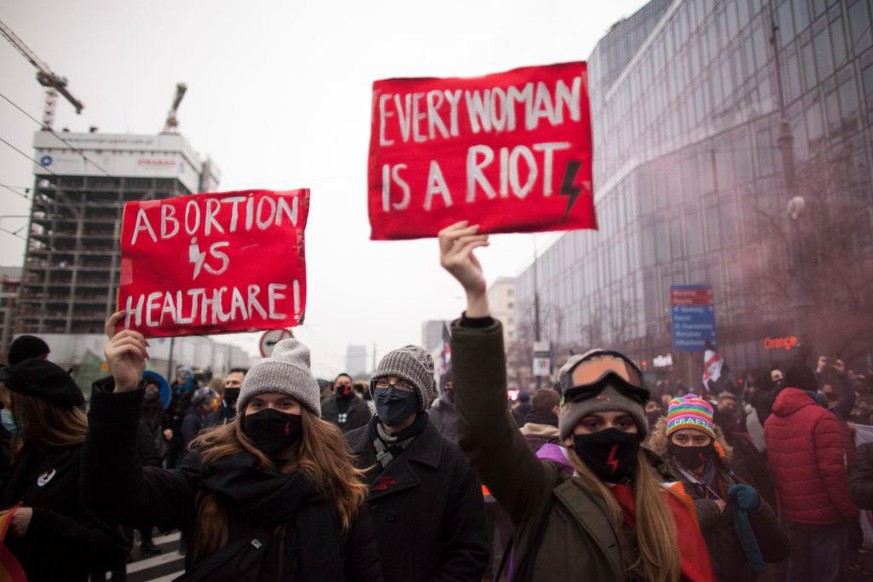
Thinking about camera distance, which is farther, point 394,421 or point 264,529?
point 394,421

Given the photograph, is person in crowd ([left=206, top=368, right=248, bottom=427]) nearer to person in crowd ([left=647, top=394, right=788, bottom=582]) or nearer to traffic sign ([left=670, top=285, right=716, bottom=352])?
person in crowd ([left=647, top=394, right=788, bottom=582])

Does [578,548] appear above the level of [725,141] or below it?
below

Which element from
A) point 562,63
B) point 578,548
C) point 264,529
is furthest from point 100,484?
point 562,63

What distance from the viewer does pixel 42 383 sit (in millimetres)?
2674

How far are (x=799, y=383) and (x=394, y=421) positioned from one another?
156 inches

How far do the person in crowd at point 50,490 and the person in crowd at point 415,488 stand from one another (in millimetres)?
1228

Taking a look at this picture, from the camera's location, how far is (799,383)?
504cm

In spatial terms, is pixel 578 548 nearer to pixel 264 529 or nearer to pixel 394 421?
pixel 264 529

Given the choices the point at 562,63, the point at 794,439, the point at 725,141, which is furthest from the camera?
the point at 725,141

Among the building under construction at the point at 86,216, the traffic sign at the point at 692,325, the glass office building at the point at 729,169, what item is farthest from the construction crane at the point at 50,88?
the traffic sign at the point at 692,325

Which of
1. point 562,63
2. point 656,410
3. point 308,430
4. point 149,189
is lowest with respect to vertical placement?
point 656,410

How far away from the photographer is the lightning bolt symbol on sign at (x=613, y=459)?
6.31 feet

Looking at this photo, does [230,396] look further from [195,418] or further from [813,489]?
[813,489]

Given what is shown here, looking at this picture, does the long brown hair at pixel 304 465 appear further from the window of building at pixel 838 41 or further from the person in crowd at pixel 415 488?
the window of building at pixel 838 41
